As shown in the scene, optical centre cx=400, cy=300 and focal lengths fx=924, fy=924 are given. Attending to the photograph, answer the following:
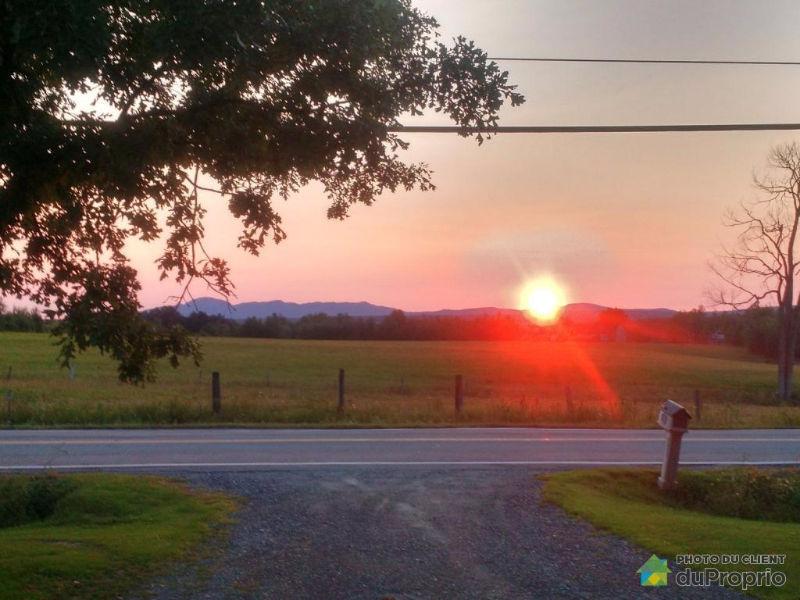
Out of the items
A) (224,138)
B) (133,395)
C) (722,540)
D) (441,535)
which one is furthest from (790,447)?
(133,395)

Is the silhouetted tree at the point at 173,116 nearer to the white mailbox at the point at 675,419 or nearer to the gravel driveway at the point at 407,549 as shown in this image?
the gravel driveway at the point at 407,549

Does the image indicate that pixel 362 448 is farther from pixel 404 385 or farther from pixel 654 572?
pixel 404 385

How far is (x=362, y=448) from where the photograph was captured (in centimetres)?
1644

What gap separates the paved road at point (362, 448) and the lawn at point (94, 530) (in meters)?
2.50

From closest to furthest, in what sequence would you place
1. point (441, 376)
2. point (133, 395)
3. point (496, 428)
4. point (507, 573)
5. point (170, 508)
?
point (507, 573), point (170, 508), point (496, 428), point (133, 395), point (441, 376)

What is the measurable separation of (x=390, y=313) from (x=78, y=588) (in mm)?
78152

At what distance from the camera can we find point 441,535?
354 inches

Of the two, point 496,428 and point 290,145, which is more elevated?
point 290,145

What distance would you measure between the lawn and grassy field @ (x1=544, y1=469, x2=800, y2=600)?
415 centimetres

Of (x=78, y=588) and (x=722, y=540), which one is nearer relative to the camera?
(x=78, y=588)

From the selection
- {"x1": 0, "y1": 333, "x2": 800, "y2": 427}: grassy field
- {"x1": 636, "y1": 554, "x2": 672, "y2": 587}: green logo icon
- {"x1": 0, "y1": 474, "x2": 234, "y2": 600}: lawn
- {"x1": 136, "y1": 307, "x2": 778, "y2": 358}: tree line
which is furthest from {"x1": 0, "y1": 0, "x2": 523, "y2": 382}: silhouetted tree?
{"x1": 136, "y1": 307, "x2": 778, "y2": 358}: tree line

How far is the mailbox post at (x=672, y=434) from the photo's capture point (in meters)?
12.1

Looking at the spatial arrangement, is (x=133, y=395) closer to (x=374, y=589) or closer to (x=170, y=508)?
(x=170, y=508)

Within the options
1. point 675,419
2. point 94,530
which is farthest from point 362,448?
point 94,530
